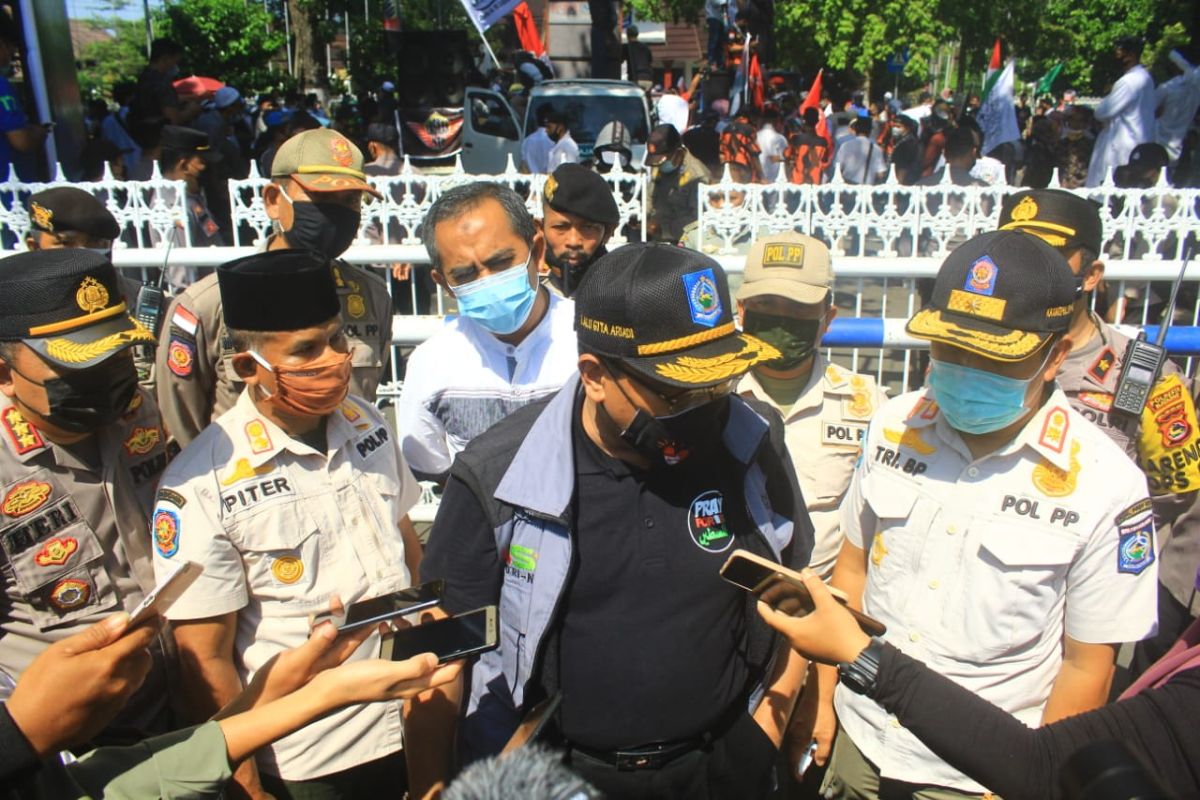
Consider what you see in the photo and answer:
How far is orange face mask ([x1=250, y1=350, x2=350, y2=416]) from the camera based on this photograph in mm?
2275

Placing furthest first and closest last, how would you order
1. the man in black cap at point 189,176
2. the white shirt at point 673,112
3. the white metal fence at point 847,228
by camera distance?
the white shirt at point 673,112, the man in black cap at point 189,176, the white metal fence at point 847,228

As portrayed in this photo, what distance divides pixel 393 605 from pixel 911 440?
4.59 ft

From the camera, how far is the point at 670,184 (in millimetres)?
8656

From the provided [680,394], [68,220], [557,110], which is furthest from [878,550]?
[557,110]

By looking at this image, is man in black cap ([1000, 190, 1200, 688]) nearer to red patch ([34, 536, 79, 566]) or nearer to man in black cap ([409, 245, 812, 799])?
man in black cap ([409, 245, 812, 799])

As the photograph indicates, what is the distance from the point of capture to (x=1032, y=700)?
2.21 meters

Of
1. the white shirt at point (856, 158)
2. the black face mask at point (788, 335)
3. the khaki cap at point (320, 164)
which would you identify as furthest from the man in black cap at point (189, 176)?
the white shirt at point (856, 158)

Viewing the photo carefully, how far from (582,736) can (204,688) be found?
927 millimetres

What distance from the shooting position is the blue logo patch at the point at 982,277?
2.15 metres

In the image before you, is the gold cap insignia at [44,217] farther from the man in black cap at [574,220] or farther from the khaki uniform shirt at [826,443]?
the khaki uniform shirt at [826,443]

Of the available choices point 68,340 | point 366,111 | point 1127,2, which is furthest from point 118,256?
point 1127,2

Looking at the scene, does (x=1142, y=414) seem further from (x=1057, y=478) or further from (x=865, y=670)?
(x=865, y=670)

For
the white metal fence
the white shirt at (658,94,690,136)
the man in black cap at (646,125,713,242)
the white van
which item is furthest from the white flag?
the white shirt at (658,94,690,136)

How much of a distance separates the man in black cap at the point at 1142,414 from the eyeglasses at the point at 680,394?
4.63 ft
